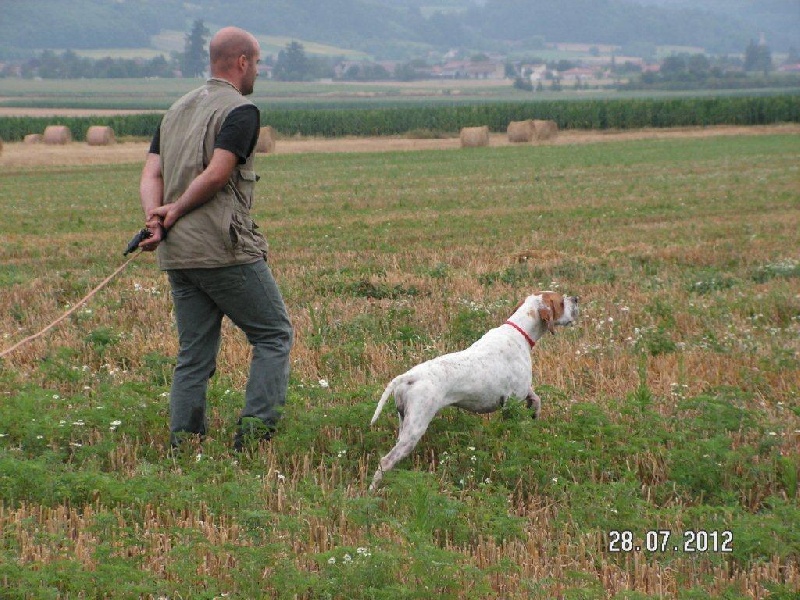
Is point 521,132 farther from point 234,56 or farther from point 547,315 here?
point 234,56

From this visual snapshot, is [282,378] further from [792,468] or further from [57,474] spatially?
[792,468]

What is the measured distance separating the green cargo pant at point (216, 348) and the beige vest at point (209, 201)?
0.21 meters

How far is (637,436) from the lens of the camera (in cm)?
620

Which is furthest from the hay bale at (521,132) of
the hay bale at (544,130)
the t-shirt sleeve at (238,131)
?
the t-shirt sleeve at (238,131)

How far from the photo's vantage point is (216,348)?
6.53 metres

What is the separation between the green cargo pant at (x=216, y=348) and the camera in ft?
20.7

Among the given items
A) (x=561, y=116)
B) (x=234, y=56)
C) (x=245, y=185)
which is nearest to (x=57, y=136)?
(x=561, y=116)

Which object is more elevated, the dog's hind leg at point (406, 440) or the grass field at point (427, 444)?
the dog's hind leg at point (406, 440)

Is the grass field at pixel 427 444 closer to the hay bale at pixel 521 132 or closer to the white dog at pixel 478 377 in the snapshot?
the white dog at pixel 478 377

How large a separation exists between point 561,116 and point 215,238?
60.2m

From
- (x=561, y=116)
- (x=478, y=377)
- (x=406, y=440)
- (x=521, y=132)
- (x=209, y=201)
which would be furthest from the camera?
(x=561, y=116)

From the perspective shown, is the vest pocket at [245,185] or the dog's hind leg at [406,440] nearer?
the dog's hind leg at [406,440]

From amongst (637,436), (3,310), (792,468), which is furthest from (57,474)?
(3,310)
